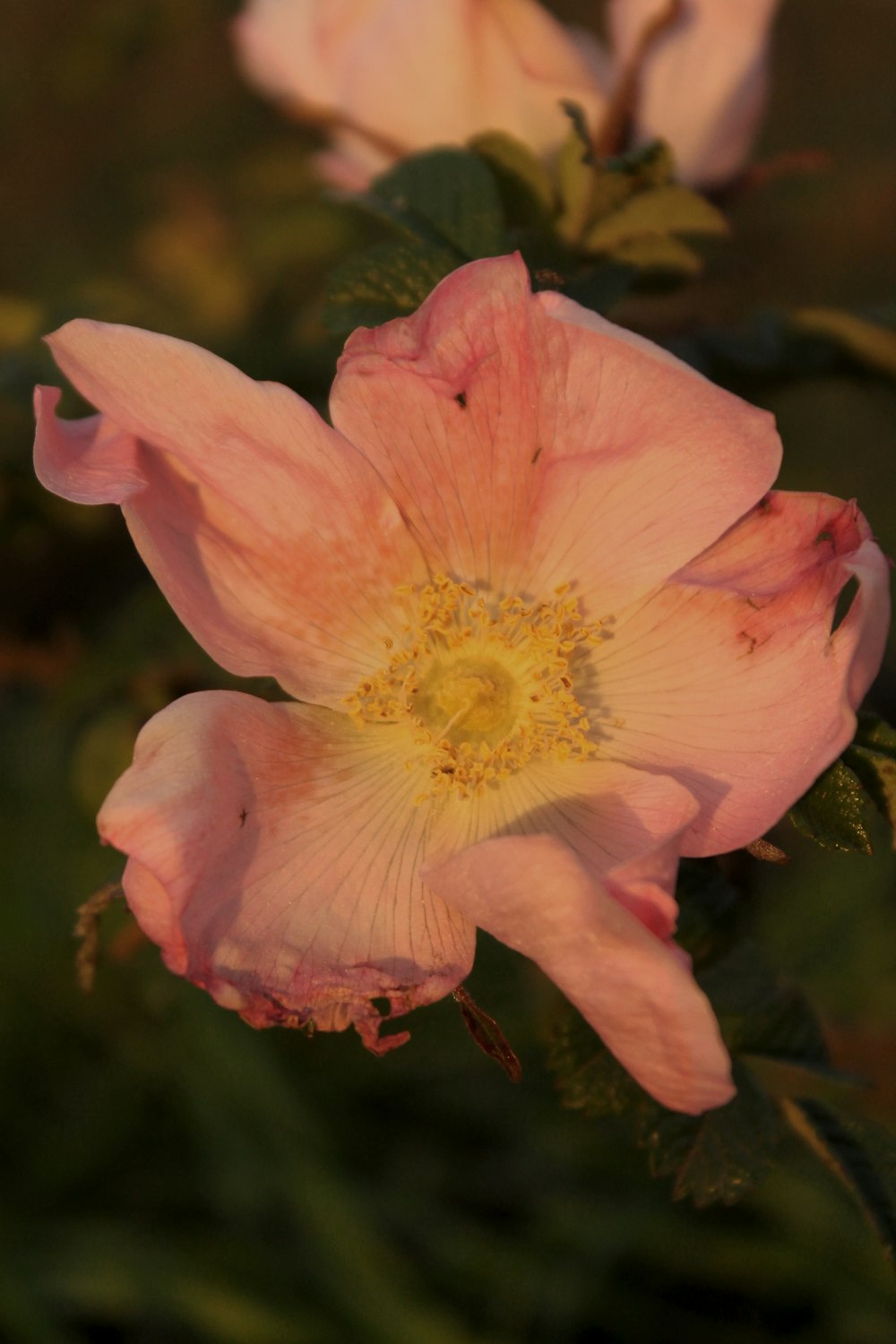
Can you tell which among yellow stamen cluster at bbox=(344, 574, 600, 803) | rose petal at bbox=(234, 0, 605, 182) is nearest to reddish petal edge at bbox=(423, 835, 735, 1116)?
yellow stamen cluster at bbox=(344, 574, 600, 803)

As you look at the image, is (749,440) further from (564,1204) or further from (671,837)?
(564,1204)

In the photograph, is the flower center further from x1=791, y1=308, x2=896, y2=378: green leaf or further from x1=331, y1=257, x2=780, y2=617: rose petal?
x1=791, y1=308, x2=896, y2=378: green leaf

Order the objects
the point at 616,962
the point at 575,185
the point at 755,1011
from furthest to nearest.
Result: the point at 575,185 → the point at 755,1011 → the point at 616,962

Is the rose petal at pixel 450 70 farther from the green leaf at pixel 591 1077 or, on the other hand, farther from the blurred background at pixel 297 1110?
the green leaf at pixel 591 1077

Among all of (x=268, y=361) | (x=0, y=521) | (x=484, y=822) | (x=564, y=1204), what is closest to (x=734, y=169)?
(x=268, y=361)

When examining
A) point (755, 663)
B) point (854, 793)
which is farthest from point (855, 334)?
point (854, 793)

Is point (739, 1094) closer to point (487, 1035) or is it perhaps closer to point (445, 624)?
point (487, 1035)
